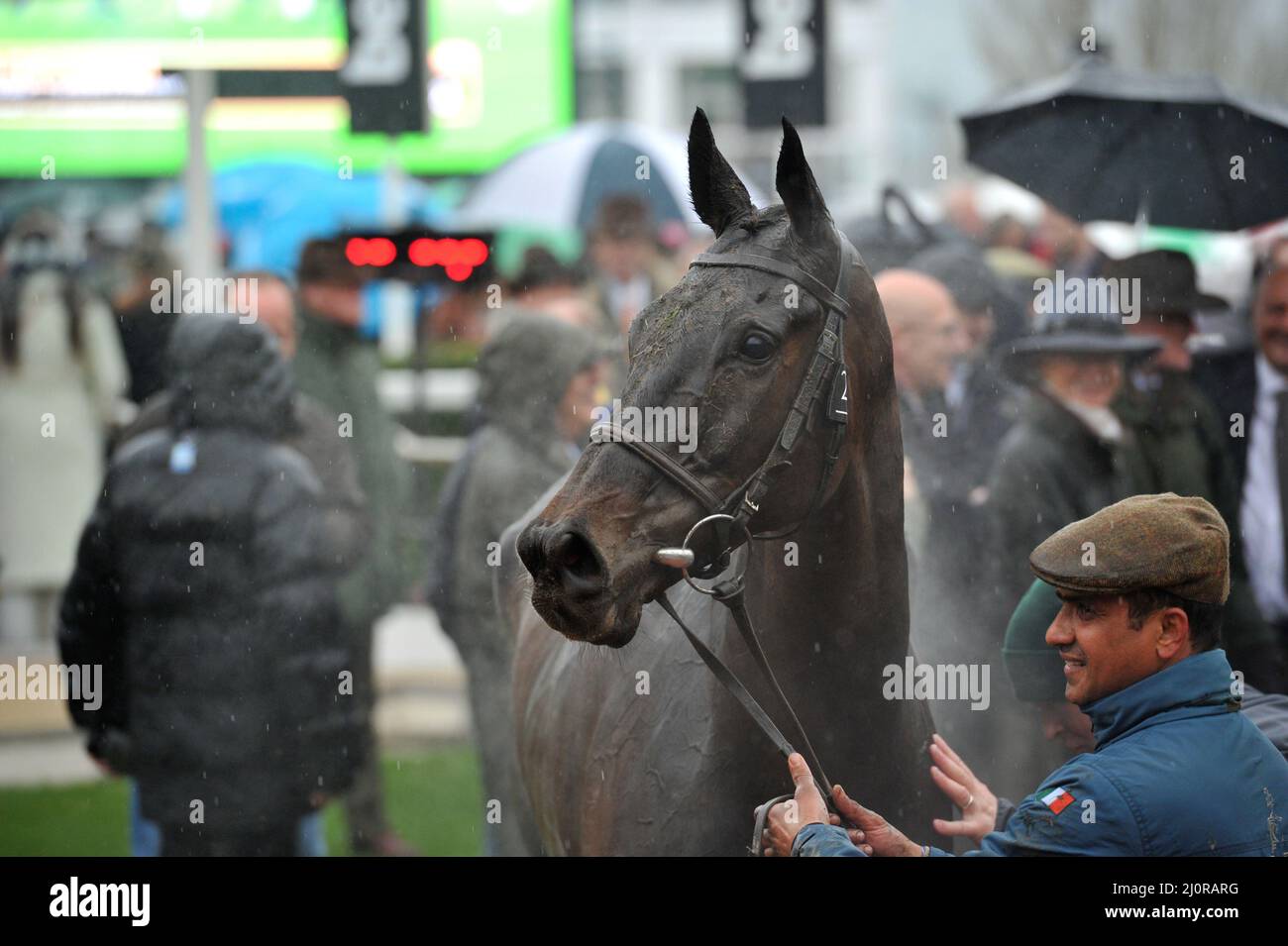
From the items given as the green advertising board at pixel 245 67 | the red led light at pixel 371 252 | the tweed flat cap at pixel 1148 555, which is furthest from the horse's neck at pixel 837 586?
the green advertising board at pixel 245 67

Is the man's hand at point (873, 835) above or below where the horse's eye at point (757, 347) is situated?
below

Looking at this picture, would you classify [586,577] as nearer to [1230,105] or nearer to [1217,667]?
[1217,667]

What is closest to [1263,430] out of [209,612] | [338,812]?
[209,612]

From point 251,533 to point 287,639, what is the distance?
355 millimetres

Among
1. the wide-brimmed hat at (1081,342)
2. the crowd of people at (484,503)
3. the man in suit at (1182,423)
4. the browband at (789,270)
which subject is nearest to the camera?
the browband at (789,270)

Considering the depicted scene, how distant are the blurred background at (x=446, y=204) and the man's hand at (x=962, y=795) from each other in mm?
1422

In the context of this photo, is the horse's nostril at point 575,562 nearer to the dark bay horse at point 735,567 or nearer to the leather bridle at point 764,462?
the dark bay horse at point 735,567

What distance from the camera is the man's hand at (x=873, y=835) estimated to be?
287 cm

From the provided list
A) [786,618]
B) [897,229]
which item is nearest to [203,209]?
[897,229]

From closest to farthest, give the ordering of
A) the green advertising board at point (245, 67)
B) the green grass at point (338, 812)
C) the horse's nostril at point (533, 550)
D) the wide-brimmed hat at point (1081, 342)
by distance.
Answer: the horse's nostril at point (533, 550)
the wide-brimmed hat at point (1081, 342)
the green grass at point (338, 812)
the green advertising board at point (245, 67)

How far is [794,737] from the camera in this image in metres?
2.97
